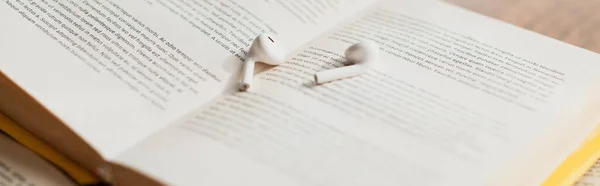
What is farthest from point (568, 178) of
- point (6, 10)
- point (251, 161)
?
point (6, 10)

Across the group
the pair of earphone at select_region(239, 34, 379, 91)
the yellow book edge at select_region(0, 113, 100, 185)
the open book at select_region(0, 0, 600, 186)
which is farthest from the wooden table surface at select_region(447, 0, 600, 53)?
the yellow book edge at select_region(0, 113, 100, 185)

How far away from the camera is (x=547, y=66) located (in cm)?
57

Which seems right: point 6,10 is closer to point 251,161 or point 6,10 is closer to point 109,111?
point 109,111

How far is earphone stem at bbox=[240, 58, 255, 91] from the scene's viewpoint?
0.54 m

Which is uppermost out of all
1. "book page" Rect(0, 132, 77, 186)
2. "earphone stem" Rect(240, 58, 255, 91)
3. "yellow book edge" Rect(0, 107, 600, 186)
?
"earphone stem" Rect(240, 58, 255, 91)

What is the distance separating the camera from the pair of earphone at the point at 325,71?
0.54 metres

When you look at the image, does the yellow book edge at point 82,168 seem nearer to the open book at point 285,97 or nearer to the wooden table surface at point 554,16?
the open book at point 285,97

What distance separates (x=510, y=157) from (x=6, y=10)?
15.4 inches

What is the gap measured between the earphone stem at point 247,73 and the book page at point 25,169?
0.14 meters

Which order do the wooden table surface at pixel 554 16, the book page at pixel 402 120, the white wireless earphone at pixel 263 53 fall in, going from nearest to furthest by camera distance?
the book page at pixel 402 120 → the white wireless earphone at pixel 263 53 → the wooden table surface at pixel 554 16

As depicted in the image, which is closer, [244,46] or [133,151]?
[133,151]

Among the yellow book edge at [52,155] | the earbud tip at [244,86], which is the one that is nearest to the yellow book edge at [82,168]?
the yellow book edge at [52,155]

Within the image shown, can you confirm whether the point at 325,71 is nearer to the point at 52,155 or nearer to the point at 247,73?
the point at 247,73

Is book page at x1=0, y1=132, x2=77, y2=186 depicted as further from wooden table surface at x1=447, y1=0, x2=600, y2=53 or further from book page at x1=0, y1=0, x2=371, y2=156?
wooden table surface at x1=447, y1=0, x2=600, y2=53
